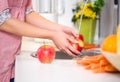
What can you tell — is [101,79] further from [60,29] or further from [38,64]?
[60,29]

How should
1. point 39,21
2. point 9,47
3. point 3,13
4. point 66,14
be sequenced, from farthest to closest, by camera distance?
point 66,14
point 39,21
point 9,47
point 3,13

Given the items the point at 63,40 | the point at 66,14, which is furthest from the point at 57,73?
the point at 66,14

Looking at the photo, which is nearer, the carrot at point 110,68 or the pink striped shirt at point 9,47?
the carrot at point 110,68

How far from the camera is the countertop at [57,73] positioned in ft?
3.01

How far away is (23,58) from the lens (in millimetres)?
1261

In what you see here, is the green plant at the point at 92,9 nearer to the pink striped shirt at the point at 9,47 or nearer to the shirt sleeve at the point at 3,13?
the pink striped shirt at the point at 9,47

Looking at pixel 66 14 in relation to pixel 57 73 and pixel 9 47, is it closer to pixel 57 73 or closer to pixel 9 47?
pixel 9 47

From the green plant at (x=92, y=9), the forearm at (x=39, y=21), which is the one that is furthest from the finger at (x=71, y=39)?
the green plant at (x=92, y=9)

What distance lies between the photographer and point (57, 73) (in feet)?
3.19

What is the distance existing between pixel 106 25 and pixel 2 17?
1.04 m

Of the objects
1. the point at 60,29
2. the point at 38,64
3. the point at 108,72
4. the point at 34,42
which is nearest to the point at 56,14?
the point at 34,42

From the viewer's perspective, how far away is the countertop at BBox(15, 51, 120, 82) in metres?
0.92

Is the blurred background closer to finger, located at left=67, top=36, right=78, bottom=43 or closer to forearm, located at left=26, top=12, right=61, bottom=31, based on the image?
forearm, located at left=26, top=12, right=61, bottom=31

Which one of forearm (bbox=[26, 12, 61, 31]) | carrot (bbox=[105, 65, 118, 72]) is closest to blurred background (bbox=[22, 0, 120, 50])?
forearm (bbox=[26, 12, 61, 31])
